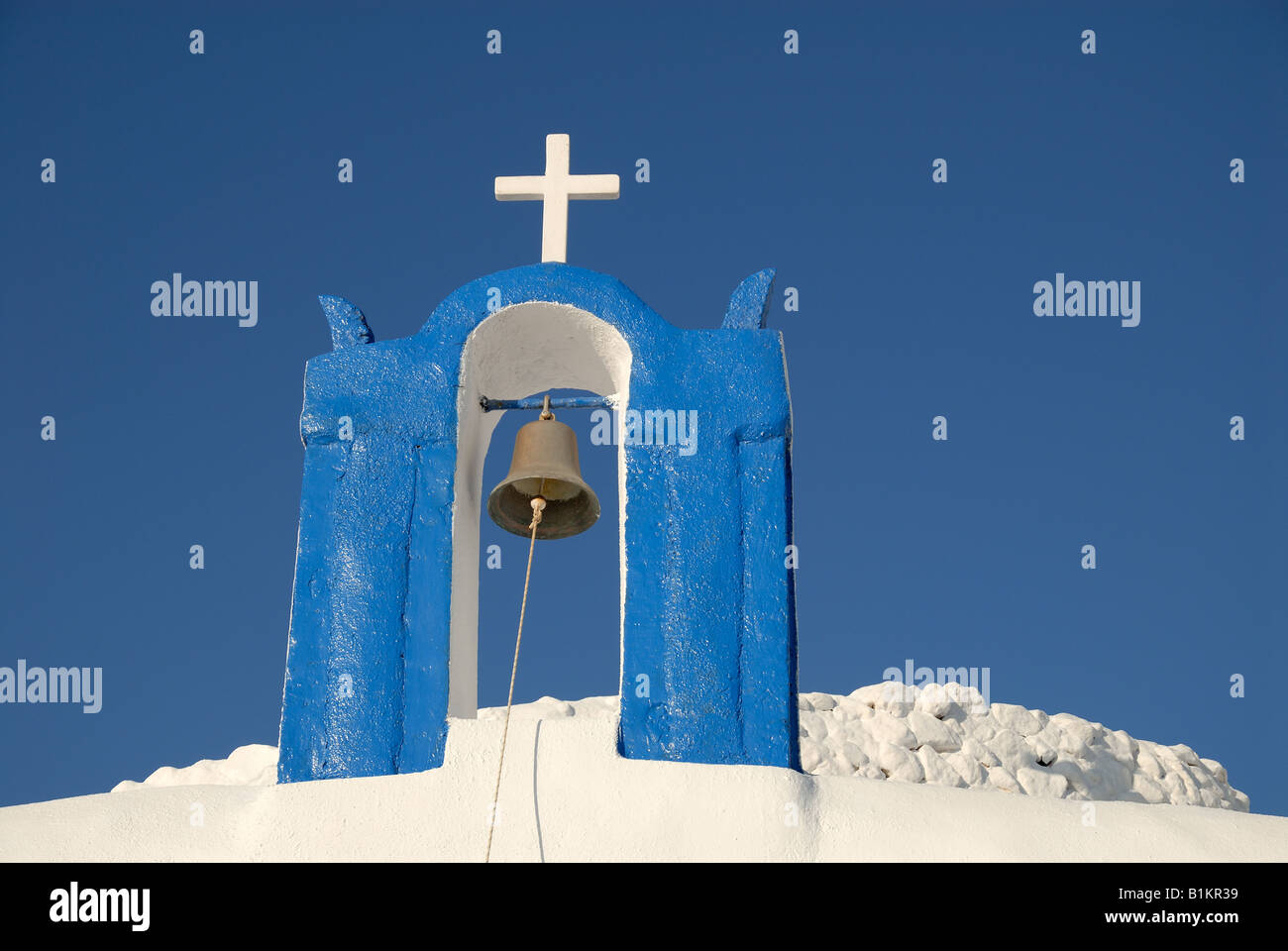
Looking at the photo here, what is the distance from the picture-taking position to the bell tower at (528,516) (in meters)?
5.24

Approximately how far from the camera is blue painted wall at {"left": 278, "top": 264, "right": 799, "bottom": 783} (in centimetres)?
522

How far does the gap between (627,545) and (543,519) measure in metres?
0.88

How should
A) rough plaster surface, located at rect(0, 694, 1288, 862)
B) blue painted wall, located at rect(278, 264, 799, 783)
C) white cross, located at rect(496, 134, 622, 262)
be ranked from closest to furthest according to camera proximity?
rough plaster surface, located at rect(0, 694, 1288, 862)
blue painted wall, located at rect(278, 264, 799, 783)
white cross, located at rect(496, 134, 622, 262)

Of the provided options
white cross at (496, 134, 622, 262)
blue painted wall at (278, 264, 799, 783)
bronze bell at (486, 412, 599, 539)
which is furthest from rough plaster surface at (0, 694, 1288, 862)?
white cross at (496, 134, 622, 262)

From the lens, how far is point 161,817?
5.07 m

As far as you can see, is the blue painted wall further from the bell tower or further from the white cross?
the white cross

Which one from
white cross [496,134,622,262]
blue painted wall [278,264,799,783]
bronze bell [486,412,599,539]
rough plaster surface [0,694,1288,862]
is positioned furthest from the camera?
white cross [496,134,622,262]

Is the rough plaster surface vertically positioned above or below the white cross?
below

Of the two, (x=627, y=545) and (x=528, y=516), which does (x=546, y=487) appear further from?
(x=627, y=545)

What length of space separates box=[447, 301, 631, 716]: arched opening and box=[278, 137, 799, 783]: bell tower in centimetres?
1

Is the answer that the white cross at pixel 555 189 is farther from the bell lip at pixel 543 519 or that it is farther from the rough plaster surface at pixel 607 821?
the rough plaster surface at pixel 607 821

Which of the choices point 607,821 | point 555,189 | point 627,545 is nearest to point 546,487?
point 627,545

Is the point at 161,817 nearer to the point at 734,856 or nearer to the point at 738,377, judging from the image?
the point at 734,856
